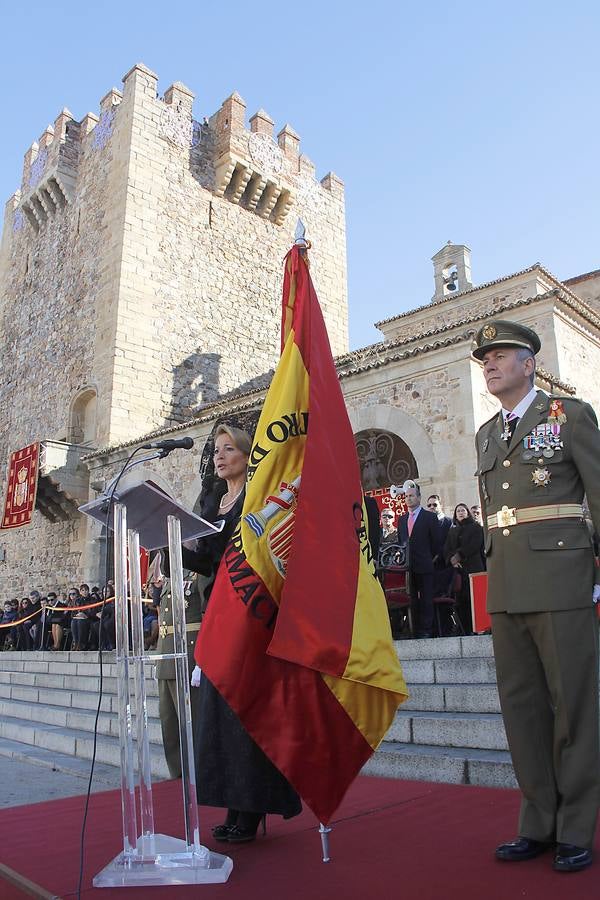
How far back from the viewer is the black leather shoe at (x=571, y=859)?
7.38 ft

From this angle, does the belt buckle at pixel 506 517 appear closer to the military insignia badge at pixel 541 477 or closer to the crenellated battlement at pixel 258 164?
the military insignia badge at pixel 541 477

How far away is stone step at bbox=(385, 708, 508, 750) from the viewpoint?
3895 mm

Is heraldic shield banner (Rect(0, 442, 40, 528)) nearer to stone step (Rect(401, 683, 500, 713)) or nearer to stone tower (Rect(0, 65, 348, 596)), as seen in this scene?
stone tower (Rect(0, 65, 348, 596))

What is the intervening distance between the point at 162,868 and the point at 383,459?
9232mm

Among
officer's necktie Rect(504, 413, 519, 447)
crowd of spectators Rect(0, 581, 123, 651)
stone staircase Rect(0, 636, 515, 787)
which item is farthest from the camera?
crowd of spectators Rect(0, 581, 123, 651)

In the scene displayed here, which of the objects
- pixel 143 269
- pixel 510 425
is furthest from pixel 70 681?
pixel 143 269

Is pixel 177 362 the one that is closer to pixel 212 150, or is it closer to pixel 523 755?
pixel 212 150

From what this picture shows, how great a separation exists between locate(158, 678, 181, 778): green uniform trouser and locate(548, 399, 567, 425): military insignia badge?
9.32 feet

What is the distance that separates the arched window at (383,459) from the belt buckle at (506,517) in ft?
27.4

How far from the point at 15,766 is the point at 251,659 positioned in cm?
415

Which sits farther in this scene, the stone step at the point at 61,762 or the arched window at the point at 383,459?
the arched window at the point at 383,459

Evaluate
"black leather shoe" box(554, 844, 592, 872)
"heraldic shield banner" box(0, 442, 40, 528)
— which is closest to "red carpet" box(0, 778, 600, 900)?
"black leather shoe" box(554, 844, 592, 872)

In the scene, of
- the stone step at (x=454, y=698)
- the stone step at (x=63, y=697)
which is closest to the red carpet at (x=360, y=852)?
the stone step at (x=454, y=698)

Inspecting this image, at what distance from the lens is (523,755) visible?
2.52 meters
